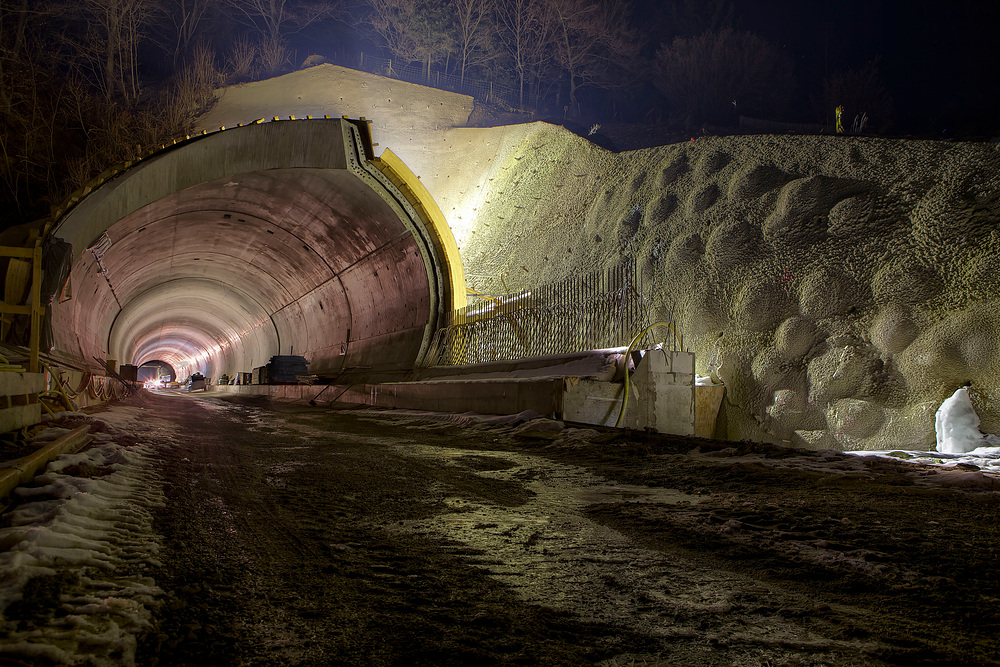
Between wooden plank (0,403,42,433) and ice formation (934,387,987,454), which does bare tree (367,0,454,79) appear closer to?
ice formation (934,387,987,454)

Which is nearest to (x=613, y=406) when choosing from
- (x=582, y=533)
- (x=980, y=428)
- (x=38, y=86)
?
(x=582, y=533)

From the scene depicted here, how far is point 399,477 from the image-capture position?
4.50 meters

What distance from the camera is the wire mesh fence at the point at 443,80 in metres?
35.1

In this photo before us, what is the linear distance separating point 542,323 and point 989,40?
33527 mm

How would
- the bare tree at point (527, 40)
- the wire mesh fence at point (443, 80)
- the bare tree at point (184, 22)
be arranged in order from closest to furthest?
the bare tree at point (184, 22)
the wire mesh fence at point (443, 80)
the bare tree at point (527, 40)

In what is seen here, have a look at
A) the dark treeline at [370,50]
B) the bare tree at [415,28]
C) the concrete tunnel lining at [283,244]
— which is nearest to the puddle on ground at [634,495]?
the concrete tunnel lining at [283,244]

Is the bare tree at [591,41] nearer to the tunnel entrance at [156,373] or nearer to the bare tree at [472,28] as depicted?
the bare tree at [472,28]

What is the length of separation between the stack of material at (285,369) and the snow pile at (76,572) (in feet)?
57.3

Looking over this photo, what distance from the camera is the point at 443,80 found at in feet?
118

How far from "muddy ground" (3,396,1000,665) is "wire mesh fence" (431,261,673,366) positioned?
4832mm

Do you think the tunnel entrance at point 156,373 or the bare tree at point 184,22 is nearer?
the bare tree at point 184,22

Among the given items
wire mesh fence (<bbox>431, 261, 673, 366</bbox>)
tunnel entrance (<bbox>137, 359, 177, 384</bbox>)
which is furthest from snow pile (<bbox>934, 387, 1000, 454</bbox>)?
tunnel entrance (<bbox>137, 359, 177, 384</bbox>)

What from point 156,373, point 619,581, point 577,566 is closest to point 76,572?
point 577,566

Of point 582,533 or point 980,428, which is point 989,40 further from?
point 582,533
